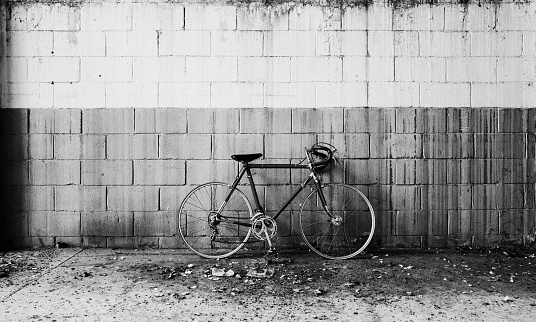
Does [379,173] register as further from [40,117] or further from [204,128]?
[40,117]

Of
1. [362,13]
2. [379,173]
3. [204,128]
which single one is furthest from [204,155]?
[362,13]

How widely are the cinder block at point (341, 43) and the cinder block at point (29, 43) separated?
2.74 meters

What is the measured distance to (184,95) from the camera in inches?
223

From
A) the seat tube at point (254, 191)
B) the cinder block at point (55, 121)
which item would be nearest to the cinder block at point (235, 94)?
the seat tube at point (254, 191)

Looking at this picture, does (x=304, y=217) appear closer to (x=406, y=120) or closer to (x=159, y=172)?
(x=406, y=120)

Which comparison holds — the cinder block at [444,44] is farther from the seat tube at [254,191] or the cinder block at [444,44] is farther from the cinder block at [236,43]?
the seat tube at [254,191]

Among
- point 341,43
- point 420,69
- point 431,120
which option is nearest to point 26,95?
point 341,43

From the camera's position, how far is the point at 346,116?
5680 millimetres

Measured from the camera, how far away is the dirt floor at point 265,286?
3.92m

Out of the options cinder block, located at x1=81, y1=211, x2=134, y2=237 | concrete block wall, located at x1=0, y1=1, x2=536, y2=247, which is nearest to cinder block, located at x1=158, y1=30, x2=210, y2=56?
concrete block wall, located at x1=0, y1=1, x2=536, y2=247

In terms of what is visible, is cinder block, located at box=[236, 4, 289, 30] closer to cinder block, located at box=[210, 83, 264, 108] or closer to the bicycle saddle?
cinder block, located at box=[210, 83, 264, 108]

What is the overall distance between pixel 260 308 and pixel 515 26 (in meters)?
3.95

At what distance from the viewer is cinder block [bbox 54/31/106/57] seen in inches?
222

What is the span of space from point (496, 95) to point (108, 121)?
400 cm
